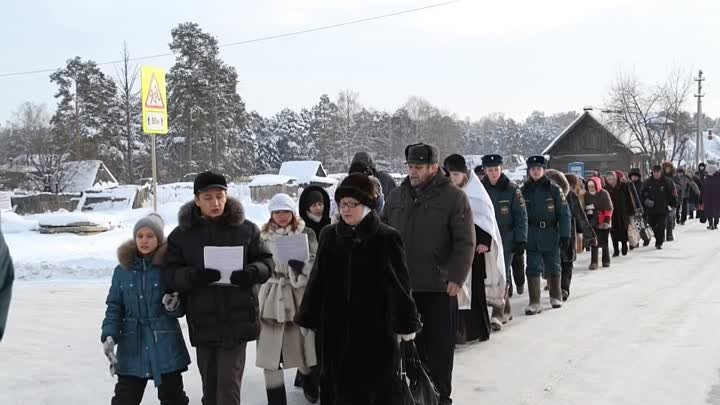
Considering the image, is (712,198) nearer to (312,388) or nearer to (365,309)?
(312,388)

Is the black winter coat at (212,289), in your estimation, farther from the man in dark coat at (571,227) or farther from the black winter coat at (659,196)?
the black winter coat at (659,196)

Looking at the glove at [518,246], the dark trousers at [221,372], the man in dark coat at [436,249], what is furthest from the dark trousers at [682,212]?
the dark trousers at [221,372]

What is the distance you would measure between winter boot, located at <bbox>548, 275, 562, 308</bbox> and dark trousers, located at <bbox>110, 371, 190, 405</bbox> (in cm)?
595

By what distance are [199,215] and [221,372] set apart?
1071 millimetres

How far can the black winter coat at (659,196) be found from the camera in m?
16.3

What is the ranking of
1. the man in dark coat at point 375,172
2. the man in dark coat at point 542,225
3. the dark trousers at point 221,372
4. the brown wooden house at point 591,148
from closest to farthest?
the dark trousers at point 221,372 → the man in dark coat at point 375,172 → the man in dark coat at point 542,225 → the brown wooden house at point 591,148

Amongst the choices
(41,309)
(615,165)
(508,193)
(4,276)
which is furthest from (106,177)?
(4,276)

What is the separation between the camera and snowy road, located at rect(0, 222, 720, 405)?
18.9 feet

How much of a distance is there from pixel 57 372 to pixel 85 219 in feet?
46.4

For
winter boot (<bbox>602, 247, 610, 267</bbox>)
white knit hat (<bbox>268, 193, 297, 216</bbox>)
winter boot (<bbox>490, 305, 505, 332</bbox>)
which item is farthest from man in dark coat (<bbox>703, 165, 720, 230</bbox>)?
white knit hat (<bbox>268, 193, 297, 216</bbox>)

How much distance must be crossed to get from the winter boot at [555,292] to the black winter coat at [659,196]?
8266 millimetres

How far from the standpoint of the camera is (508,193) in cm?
827

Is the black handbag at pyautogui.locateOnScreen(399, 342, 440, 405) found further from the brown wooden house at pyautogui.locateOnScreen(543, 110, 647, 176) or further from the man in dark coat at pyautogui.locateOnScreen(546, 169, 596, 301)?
the brown wooden house at pyautogui.locateOnScreen(543, 110, 647, 176)

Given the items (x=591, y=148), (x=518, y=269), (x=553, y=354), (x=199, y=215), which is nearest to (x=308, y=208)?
(x=199, y=215)
